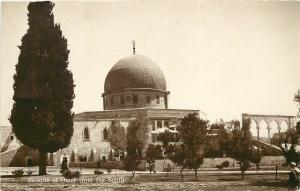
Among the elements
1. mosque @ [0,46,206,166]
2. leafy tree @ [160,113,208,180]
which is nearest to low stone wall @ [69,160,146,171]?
mosque @ [0,46,206,166]

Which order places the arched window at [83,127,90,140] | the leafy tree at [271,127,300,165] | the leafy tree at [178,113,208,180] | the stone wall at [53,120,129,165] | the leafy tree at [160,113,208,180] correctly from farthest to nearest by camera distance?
the arched window at [83,127,90,140] → the stone wall at [53,120,129,165] → the leafy tree at [178,113,208,180] → the leafy tree at [160,113,208,180] → the leafy tree at [271,127,300,165]

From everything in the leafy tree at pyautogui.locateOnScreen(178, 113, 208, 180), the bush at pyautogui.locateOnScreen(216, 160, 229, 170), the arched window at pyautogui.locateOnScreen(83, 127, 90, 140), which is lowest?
the bush at pyautogui.locateOnScreen(216, 160, 229, 170)

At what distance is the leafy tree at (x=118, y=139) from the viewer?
1193 inches

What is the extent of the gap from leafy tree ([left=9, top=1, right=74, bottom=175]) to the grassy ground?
207cm

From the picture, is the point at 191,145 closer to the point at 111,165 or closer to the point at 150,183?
the point at 150,183

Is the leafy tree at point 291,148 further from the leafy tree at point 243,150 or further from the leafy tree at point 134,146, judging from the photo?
the leafy tree at point 134,146

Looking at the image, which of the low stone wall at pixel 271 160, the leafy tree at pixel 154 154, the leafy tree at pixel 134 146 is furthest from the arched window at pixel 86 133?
the low stone wall at pixel 271 160

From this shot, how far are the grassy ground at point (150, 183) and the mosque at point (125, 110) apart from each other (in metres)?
13.0

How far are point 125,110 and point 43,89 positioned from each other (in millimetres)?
18248

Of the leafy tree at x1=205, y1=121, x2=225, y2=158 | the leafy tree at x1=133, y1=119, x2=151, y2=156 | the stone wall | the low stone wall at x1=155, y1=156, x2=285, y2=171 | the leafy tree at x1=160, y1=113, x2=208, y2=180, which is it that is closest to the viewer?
the leafy tree at x1=160, y1=113, x2=208, y2=180

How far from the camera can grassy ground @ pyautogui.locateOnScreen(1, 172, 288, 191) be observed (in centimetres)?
1638

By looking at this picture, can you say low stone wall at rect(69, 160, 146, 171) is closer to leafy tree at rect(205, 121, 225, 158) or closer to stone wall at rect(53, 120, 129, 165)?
leafy tree at rect(205, 121, 225, 158)

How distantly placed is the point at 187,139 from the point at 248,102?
3027 mm

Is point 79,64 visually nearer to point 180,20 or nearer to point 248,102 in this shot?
point 180,20
